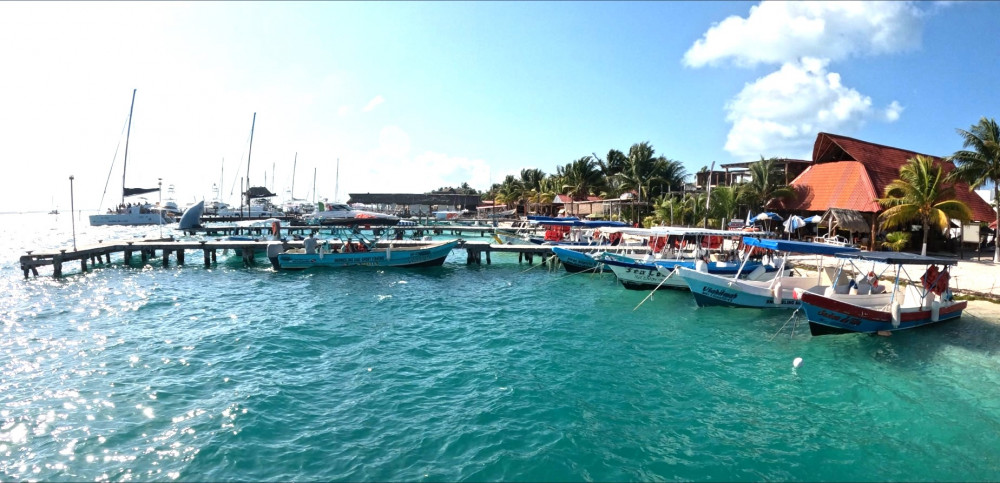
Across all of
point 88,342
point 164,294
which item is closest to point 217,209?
point 164,294

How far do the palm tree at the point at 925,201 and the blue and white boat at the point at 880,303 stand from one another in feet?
40.4

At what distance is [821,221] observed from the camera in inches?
1193

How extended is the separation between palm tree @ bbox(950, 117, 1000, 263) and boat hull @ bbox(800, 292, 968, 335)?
15.8m

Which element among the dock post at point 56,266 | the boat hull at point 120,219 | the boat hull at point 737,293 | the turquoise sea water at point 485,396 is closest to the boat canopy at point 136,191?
the boat hull at point 120,219

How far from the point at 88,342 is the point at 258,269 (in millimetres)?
16943

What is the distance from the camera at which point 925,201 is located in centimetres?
2639

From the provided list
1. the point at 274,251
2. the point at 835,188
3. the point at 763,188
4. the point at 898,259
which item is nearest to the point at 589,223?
the point at 763,188

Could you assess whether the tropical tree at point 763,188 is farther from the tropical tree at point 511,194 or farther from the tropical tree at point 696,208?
the tropical tree at point 511,194

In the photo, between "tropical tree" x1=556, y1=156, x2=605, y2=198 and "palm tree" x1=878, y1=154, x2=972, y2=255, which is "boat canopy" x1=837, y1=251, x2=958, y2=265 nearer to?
"palm tree" x1=878, y1=154, x2=972, y2=255

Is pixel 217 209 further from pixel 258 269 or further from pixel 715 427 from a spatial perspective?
pixel 715 427

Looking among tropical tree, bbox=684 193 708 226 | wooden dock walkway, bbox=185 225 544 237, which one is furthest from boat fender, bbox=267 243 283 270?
tropical tree, bbox=684 193 708 226

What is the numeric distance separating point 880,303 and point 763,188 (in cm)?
2009

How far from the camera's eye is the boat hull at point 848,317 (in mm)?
14438

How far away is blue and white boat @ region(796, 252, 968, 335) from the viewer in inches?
573
